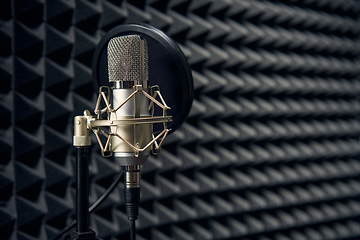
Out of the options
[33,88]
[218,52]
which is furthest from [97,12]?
[218,52]

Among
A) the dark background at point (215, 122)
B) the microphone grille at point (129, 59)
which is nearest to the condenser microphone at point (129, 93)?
the microphone grille at point (129, 59)

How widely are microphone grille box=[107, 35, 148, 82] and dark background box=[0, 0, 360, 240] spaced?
0.44 m

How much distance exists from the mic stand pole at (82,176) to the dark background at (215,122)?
42 cm

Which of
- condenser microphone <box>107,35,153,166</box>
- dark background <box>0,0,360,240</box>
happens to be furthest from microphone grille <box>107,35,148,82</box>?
dark background <box>0,0,360,240</box>

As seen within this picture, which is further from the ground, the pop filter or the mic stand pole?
the pop filter

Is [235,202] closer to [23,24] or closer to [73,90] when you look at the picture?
[73,90]

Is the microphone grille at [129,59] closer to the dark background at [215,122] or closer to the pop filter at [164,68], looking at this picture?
the pop filter at [164,68]

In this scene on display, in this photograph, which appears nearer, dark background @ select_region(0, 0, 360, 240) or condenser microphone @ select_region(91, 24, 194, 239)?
condenser microphone @ select_region(91, 24, 194, 239)

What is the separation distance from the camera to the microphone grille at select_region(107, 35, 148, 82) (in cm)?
49

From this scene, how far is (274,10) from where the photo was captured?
4.05 feet

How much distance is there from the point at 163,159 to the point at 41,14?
0.59 metres

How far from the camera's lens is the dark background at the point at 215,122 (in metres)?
0.84

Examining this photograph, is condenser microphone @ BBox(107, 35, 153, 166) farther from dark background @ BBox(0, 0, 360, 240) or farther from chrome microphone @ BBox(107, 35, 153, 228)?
dark background @ BBox(0, 0, 360, 240)

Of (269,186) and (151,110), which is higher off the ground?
(151,110)
